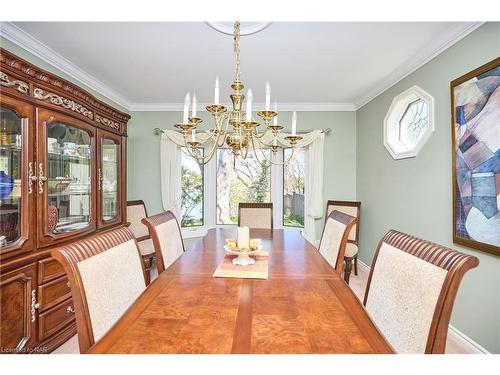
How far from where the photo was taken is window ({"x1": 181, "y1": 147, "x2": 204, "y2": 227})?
160 inches

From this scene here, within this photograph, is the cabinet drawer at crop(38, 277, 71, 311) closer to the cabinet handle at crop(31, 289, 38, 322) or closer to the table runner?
the cabinet handle at crop(31, 289, 38, 322)

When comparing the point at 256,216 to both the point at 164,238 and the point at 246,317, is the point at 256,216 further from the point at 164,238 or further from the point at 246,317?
Answer: the point at 246,317

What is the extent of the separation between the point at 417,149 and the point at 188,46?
2.29 m

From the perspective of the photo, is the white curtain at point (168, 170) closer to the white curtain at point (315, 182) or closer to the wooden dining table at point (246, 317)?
the white curtain at point (315, 182)

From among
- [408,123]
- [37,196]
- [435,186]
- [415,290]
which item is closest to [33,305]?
[37,196]

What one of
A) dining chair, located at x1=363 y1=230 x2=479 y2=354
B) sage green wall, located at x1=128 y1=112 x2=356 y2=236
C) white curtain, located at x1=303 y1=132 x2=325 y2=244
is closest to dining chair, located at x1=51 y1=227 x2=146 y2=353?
dining chair, located at x1=363 y1=230 x2=479 y2=354

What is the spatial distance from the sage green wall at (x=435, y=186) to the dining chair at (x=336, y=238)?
3.11 feet

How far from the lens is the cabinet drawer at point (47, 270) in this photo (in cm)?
178

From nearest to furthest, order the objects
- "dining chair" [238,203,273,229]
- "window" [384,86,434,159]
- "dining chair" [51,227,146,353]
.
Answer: "dining chair" [51,227,146,353], "window" [384,86,434,159], "dining chair" [238,203,273,229]

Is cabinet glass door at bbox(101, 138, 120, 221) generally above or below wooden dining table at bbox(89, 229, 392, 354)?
above

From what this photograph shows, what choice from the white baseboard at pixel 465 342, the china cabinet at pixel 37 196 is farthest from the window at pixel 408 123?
the china cabinet at pixel 37 196

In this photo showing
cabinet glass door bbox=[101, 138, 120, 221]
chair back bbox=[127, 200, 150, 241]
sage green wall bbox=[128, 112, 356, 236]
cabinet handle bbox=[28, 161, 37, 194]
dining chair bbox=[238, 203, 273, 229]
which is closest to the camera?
cabinet handle bbox=[28, 161, 37, 194]

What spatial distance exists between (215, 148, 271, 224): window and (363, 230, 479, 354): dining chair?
285 cm

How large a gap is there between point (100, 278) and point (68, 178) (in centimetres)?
153
